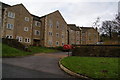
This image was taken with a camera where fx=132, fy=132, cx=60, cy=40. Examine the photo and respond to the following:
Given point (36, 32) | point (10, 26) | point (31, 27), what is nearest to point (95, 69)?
point (10, 26)

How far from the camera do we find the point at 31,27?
131 ft

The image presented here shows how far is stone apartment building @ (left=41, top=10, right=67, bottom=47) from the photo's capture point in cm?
4278

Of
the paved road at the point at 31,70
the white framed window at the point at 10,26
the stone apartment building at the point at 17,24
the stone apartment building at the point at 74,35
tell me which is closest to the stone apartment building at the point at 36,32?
the stone apartment building at the point at 17,24

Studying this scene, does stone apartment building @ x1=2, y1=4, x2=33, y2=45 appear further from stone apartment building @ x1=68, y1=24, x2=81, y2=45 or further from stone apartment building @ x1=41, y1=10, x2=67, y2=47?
stone apartment building @ x1=68, y1=24, x2=81, y2=45

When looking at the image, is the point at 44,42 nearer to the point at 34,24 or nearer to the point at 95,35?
the point at 34,24

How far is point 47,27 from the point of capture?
43.2 meters

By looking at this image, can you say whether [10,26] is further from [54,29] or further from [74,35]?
[74,35]

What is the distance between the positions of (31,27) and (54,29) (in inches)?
350

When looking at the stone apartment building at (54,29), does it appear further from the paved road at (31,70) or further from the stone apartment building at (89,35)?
the paved road at (31,70)

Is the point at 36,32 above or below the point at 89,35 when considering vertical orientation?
below

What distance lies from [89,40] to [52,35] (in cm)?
2917

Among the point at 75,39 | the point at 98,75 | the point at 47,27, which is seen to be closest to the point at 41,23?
the point at 47,27

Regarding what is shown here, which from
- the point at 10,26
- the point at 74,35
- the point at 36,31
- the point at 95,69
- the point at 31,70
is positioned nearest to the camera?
the point at 95,69

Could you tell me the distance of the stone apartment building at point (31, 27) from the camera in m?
33.5
